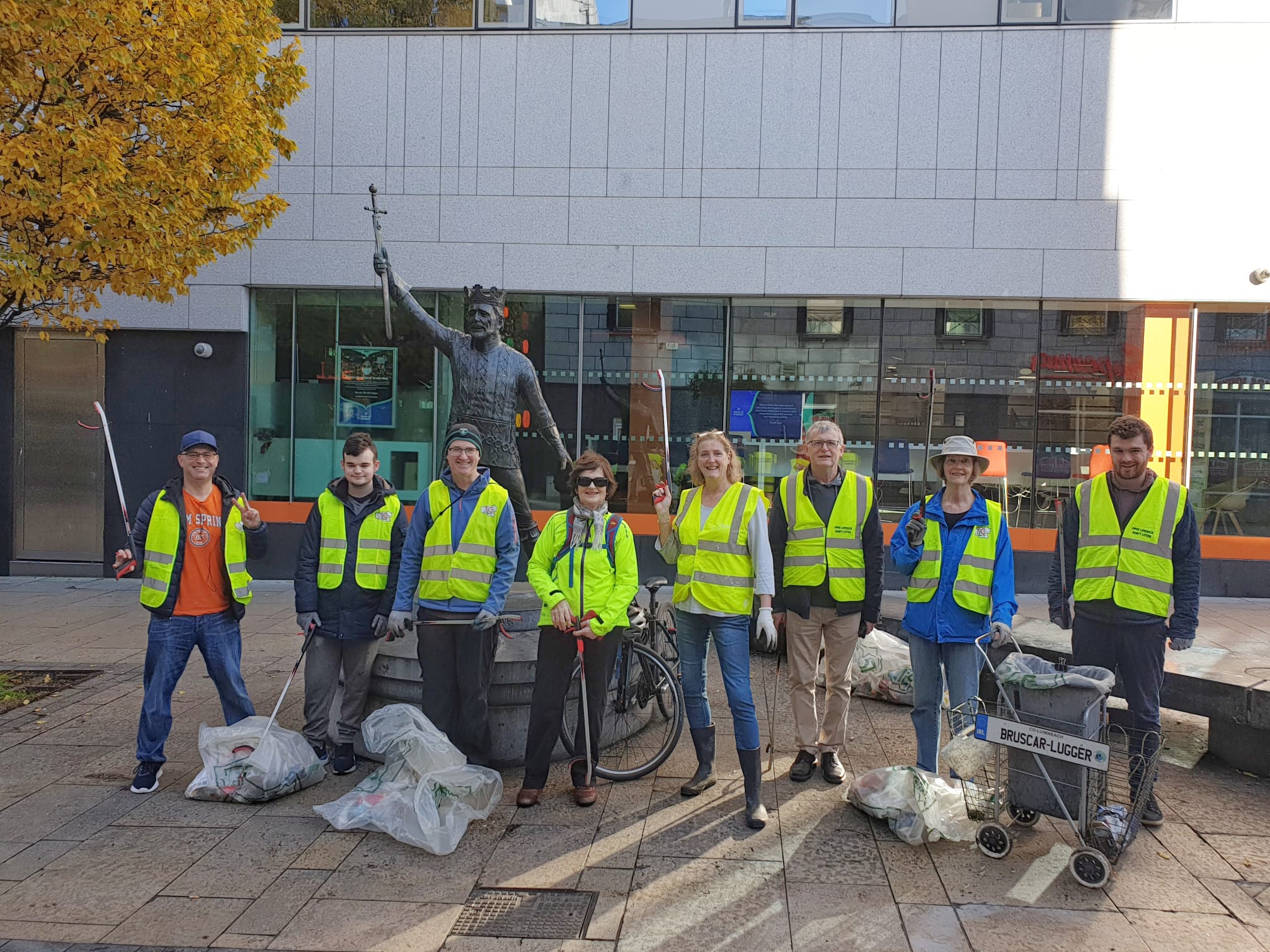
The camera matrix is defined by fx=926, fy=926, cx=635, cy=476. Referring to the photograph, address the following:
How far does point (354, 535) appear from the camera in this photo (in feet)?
16.5

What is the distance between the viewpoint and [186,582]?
4.78 m

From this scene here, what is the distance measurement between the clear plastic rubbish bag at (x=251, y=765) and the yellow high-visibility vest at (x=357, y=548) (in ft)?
2.70

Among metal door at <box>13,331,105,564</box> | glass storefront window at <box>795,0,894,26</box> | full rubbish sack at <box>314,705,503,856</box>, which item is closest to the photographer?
full rubbish sack at <box>314,705,503,856</box>

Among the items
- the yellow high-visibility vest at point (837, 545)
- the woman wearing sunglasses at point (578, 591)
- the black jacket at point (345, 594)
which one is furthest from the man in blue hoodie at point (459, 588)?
the yellow high-visibility vest at point (837, 545)

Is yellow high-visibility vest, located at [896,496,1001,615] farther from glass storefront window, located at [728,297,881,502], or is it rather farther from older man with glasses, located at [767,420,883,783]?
glass storefront window, located at [728,297,881,502]

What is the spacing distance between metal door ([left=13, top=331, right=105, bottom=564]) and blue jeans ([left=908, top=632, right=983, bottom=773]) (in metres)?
10.3

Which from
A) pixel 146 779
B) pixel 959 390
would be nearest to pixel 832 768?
pixel 146 779

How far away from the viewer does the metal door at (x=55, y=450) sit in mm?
11242

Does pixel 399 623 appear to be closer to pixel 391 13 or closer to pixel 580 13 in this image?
pixel 580 13

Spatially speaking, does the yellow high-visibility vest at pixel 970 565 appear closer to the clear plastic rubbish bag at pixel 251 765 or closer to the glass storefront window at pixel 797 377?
the clear plastic rubbish bag at pixel 251 765

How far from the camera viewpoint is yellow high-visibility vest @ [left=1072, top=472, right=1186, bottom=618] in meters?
4.33

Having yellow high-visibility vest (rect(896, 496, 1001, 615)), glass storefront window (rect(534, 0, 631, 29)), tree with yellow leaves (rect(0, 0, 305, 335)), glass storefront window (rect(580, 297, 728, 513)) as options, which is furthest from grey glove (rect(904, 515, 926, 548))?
glass storefront window (rect(534, 0, 631, 29))

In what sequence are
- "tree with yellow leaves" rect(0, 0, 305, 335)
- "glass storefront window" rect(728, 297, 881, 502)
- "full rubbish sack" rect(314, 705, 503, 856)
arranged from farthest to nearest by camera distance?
"glass storefront window" rect(728, 297, 881, 502) < "tree with yellow leaves" rect(0, 0, 305, 335) < "full rubbish sack" rect(314, 705, 503, 856)

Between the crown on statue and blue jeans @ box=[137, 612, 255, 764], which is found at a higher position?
the crown on statue
